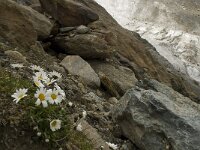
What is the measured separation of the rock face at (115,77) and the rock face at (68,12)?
2050mm

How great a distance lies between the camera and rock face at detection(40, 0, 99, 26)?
554 inches

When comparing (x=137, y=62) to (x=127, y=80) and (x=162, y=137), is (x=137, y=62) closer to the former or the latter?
(x=127, y=80)

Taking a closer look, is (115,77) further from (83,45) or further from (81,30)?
(81,30)

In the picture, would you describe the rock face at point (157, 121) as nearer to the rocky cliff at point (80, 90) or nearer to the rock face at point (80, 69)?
the rocky cliff at point (80, 90)

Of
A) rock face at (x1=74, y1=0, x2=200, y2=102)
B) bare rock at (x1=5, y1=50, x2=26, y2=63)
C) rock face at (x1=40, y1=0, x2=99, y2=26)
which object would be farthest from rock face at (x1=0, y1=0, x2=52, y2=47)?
rock face at (x1=74, y1=0, x2=200, y2=102)

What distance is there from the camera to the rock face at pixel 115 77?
11.3 meters

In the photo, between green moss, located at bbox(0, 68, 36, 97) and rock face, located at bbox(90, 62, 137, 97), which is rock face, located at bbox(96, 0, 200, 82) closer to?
rock face, located at bbox(90, 62, 137, 97)

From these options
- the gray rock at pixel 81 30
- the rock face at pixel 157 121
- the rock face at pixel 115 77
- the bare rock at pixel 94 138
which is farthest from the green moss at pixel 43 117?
the gray rock at pixel 81 30

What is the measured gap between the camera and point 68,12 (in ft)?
46.9

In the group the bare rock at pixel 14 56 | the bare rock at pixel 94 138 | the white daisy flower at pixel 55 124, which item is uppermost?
the white daisy flower at pixel 55 124

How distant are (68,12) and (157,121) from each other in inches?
304

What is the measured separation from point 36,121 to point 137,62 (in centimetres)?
1050

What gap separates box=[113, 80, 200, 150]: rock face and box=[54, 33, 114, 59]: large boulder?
446cm

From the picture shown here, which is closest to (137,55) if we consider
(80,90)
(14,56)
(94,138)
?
(80,90)
